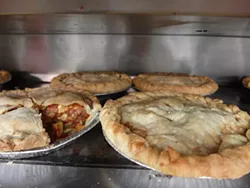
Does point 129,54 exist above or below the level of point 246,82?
above

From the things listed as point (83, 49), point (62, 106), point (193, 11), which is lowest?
point (62, 106)

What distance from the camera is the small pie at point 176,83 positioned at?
1.90 meters

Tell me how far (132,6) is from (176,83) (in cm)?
63

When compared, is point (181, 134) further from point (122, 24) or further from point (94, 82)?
point (122, 24)

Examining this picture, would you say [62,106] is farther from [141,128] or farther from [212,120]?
[212,120]

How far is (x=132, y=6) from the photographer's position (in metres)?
1.78

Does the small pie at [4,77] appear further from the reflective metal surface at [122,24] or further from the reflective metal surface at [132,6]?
the reflective metal surface at [132,6]

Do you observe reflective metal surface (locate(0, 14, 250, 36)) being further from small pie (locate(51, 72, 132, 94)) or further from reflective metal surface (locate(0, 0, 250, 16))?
small pie (locate(51, 72, 132, 94))

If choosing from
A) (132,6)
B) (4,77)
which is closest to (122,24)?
(132,6)

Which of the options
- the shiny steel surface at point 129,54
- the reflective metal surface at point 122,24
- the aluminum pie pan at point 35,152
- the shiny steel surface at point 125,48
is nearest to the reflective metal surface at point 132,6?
the reflective metal surface at point 122,24

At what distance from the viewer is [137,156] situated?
108 centimetres

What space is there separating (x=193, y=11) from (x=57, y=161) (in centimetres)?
118

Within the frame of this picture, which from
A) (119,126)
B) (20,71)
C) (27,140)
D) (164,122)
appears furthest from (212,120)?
(20,71)

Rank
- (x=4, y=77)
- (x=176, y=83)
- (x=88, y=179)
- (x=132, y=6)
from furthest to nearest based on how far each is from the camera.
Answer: (x=4, y=77) < (x=176, y=83) < (x=132, y=6) < (x=88, y=179)
